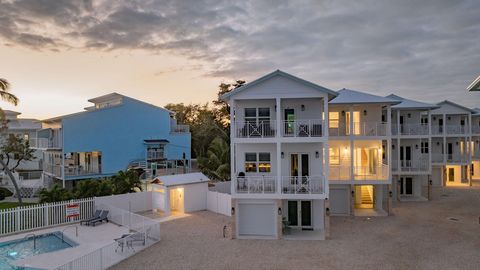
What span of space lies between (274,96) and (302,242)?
309 inches

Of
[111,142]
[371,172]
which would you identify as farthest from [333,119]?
[111,142]

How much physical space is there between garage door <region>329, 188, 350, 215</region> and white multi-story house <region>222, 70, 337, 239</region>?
4.11 meters

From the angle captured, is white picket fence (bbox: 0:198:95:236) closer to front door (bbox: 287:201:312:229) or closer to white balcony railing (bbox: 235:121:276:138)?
white balcony railing (bbox: 235:121:276:138)

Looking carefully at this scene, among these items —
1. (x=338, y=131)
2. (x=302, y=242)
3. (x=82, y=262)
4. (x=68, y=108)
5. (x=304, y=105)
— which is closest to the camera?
(x=82, y=262)

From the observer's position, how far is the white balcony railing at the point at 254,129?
1865cm

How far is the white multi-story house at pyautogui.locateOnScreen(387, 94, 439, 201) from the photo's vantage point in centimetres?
2755

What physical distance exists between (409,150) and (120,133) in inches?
1142

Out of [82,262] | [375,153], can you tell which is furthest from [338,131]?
[82,262]

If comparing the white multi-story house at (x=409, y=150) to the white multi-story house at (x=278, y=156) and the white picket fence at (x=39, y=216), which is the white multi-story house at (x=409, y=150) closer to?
the white multi-story house at (x=278, y=156)

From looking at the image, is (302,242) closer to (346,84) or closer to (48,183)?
(346,84)

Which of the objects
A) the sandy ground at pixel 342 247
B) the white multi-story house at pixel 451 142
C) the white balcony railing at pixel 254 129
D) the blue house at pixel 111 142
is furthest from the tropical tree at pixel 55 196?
the white multi-story house at pixel 451 142

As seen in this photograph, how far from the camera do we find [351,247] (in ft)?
52.1

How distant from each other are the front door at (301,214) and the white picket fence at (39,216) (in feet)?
42.8

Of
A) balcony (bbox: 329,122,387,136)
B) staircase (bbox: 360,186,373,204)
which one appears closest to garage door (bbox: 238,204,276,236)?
balcony (bbox: 329,122,387,136)
